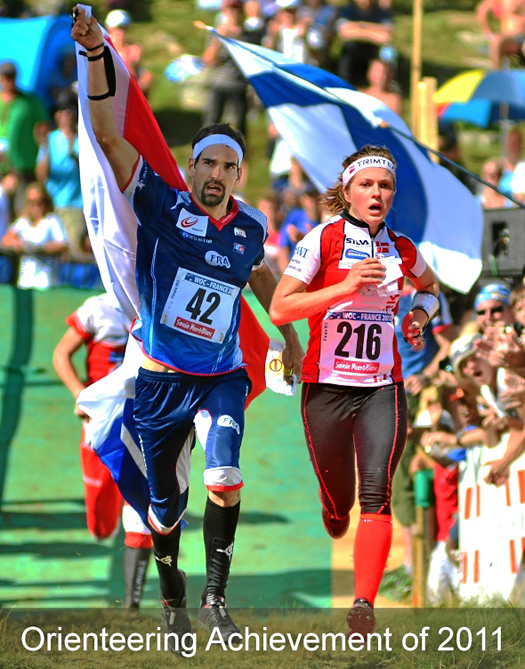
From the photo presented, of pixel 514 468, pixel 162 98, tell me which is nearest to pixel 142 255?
pixel 514 468

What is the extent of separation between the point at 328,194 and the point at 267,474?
4.29 metres

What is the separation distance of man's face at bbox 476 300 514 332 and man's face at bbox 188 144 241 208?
272 centimetres

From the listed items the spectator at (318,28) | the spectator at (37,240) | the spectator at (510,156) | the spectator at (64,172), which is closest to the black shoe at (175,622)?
the spectator at (37,240)

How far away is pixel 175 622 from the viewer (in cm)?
562

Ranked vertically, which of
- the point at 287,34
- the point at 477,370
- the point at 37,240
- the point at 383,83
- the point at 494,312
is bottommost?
the point at 477,370

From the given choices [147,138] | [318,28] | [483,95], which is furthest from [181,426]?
[318,28]

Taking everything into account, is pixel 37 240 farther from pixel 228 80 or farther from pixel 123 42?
pixel 228 80

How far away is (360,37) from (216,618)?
9855mm

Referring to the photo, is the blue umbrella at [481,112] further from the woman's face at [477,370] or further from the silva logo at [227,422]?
the silva logo at [227,422]

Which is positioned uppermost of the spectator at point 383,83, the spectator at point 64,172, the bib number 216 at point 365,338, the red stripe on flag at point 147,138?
the spectator at point 383,83

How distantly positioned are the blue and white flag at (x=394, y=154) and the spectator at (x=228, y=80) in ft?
16.7

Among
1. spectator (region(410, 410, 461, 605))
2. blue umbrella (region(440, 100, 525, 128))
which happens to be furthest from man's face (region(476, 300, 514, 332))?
blue umbrella (region(440, 100, 525, 128))

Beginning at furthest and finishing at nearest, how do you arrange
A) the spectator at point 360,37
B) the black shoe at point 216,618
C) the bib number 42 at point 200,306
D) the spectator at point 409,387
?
1. the spectator at point 360,37
2. the spectator at point 409,387
3. the bib number 42 at point 200,306
4. the black shoe at point 216,618

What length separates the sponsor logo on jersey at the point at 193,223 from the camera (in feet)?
18.3
